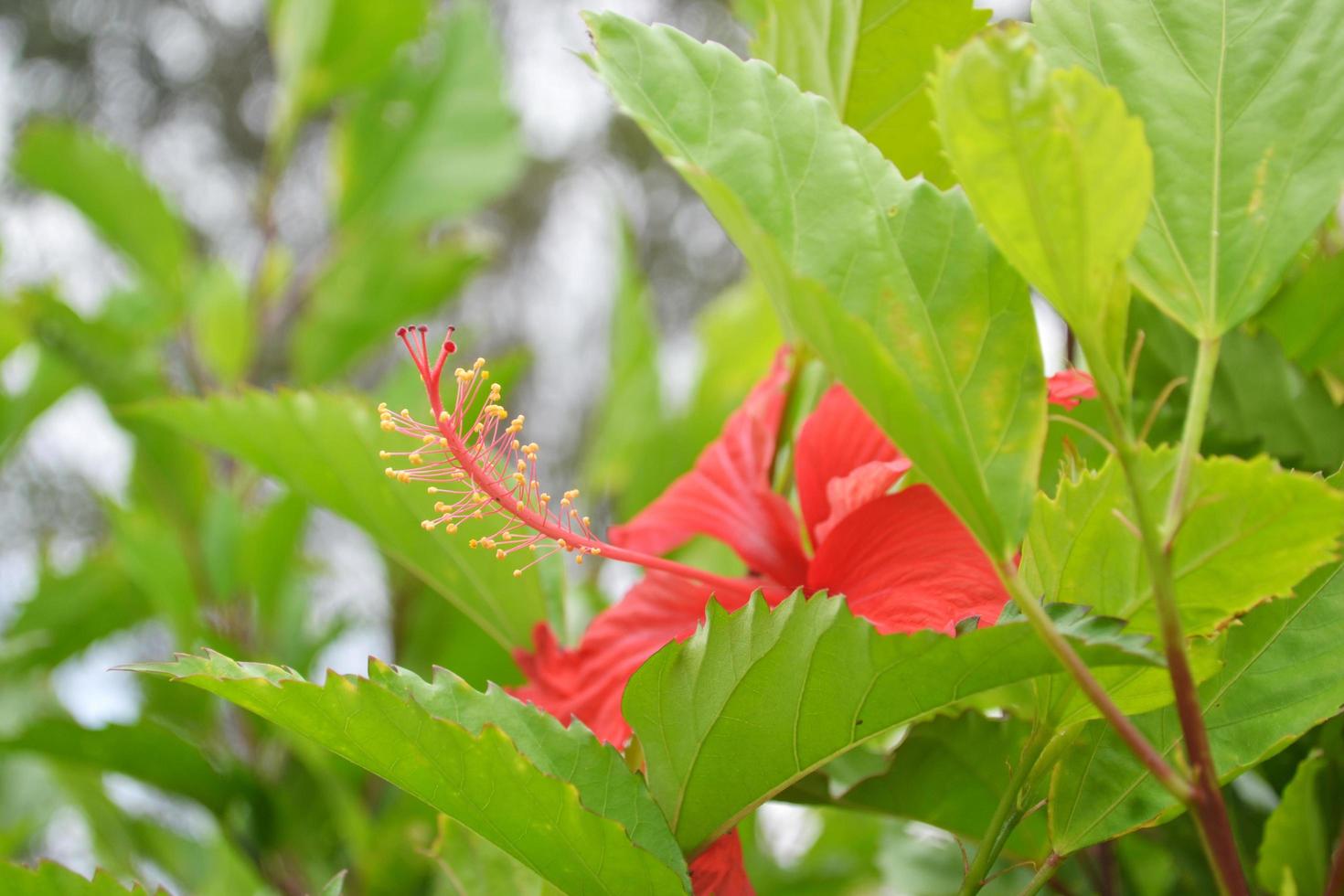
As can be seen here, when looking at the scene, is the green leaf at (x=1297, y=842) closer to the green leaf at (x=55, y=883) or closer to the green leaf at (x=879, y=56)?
the green leaf at (x=879, y=56)

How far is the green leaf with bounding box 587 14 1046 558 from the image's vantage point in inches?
13.3

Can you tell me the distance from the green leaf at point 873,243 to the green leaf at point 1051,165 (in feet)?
0.10

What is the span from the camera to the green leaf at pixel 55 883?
45 centimetres

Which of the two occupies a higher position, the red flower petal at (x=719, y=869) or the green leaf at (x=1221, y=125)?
the green leaf at (x=1221, y=125)

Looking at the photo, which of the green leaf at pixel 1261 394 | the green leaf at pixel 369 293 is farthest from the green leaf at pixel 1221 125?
the green leaf at pixel 369 293

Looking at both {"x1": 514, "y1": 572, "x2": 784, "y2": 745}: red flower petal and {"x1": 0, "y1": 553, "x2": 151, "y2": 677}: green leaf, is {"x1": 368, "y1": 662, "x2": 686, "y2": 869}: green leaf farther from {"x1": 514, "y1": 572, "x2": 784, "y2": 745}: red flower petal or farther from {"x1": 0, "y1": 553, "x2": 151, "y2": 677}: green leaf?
{"x1": 0, "y1": 553, "x2": 151, "y2": 677}: green leaf

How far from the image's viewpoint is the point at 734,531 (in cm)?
55

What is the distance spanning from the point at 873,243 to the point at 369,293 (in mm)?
844

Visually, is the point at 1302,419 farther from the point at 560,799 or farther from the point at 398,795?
the point at 398,795

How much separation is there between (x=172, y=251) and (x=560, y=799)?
3.10ft

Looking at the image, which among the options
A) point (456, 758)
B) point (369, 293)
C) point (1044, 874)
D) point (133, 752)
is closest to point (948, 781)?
point (1044, 874)

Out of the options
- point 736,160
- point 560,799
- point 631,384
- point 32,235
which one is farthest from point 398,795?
point 32,235

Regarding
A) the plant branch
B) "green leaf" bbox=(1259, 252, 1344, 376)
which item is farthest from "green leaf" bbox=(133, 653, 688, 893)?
"green leaf" bbox=(1259, 252, 1344, 376)

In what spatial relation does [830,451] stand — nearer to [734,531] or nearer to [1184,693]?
[734,531]
